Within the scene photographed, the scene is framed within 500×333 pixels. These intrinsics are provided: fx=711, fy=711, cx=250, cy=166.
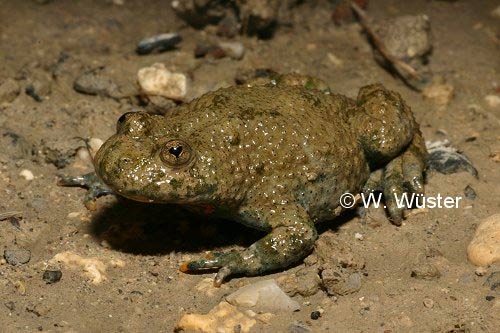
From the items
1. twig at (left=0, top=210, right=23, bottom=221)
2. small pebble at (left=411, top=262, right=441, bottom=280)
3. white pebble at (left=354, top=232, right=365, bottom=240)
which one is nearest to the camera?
small pebble at (left=411, top=262, right=441, bottom=280)

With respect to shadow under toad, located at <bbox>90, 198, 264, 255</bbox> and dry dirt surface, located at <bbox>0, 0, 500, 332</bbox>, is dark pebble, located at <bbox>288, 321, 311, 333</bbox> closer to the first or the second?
dry dirt surface, located at <bbox>0, 0, 500, 332</bbox>

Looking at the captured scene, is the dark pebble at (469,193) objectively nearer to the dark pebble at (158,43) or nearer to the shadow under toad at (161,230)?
the shadow under toad at (161,230)

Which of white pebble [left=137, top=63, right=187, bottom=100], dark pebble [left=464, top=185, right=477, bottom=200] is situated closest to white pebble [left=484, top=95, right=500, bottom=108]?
dark pebble [left=464, top=185, right=477, bottom=200]

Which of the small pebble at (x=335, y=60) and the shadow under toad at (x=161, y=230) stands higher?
the small pebble at (x=335, y=60)

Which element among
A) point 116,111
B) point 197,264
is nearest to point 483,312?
point 197,264

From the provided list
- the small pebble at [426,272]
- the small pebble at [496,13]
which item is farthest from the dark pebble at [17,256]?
the small pebble at [496,13]

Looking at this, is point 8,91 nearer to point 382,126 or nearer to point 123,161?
point 123,161

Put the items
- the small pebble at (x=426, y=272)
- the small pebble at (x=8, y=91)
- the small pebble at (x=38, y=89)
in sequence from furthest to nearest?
the small pebble at (x=38, y=89)
the small pebble at (x=8, y=91)
the small pebble at (x=426, y=272)
